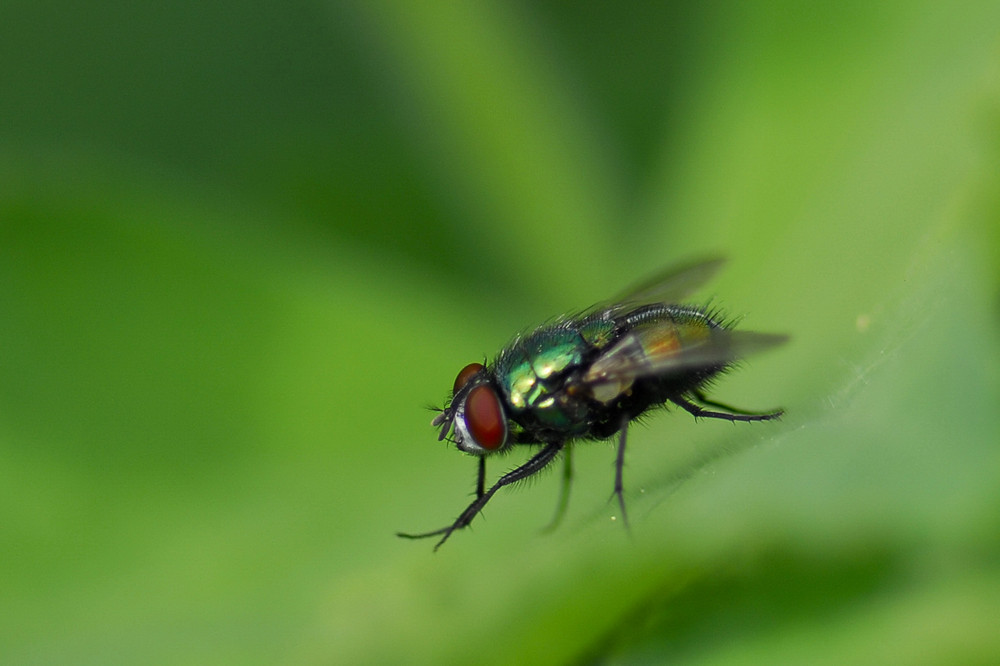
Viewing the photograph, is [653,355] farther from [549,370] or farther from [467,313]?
[467,313]

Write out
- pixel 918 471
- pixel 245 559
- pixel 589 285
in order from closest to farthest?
1. pixel 918 471
2. pixel 245 559
3. pixel 589 285

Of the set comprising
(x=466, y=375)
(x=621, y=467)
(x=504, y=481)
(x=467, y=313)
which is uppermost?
(x=467, y=313)

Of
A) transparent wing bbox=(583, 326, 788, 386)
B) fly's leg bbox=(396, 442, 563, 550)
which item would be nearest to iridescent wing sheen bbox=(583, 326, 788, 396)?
transparent wing bbox=(583, 326, 788, 386)

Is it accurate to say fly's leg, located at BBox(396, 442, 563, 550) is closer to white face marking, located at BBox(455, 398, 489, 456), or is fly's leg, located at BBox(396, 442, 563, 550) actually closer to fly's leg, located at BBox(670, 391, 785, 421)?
white face marking, located at BBox(455, 398, 489, 456)

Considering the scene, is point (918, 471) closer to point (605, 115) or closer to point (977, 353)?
point (977, 353)

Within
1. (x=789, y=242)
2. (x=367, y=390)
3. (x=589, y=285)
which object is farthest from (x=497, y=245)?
(x=789, y=242)

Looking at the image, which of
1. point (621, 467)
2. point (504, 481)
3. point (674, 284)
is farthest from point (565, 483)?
point (674, 284)
